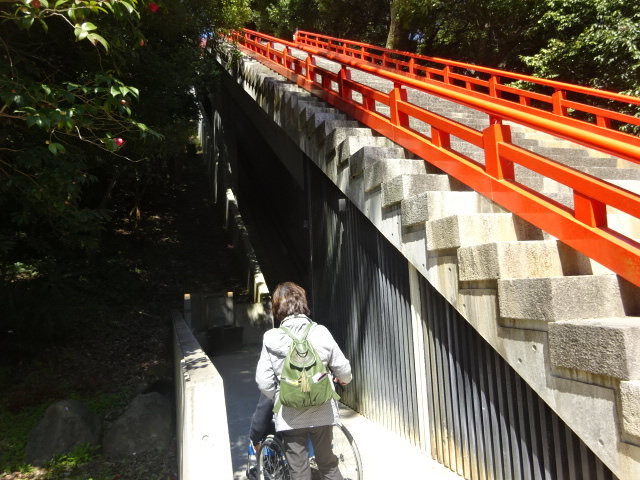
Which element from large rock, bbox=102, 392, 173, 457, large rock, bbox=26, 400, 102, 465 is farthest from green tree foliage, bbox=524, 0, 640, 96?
large rock, bbox=26, 400, 102, 465

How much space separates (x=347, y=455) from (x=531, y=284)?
229 cm

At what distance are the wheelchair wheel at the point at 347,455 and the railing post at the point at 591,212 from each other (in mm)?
2013

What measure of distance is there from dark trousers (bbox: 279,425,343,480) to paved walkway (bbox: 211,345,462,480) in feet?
2.79

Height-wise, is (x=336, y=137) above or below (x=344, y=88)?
below

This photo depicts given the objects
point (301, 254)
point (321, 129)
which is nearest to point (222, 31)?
point (321, 129)

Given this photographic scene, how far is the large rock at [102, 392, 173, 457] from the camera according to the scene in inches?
214

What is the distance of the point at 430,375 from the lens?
368 centimetres

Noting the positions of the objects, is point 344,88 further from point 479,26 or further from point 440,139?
point 479,26

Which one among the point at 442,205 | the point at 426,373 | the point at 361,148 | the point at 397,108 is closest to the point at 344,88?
the point at 397,108

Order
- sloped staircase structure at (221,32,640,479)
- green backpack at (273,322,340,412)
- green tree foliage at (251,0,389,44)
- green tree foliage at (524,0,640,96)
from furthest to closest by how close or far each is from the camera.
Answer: green tree foliage at (251,0,389,44)
green tree foliage at (524,0,640,96)
green backpack at (273,322,340,412)
sloped staircase structure at (221,32,640,479)

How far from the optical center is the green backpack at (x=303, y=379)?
8.81ft

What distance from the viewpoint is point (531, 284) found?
8.15 ft

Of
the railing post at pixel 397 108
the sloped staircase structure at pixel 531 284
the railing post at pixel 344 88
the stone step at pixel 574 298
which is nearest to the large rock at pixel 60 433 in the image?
the sloped staircase structure at pixel 531 284

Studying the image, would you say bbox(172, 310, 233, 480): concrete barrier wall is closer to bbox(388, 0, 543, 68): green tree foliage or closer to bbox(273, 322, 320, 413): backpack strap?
bbox(273, 322, 320, 413): backpack strap
